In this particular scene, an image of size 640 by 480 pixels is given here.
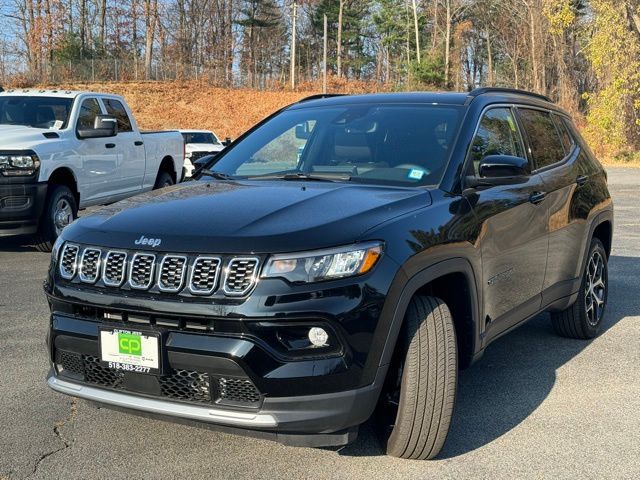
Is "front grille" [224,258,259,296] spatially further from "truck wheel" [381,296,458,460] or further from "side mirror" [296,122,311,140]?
"side mirror" [296,122,311,140]

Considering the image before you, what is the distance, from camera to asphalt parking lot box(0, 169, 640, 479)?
11.0ft

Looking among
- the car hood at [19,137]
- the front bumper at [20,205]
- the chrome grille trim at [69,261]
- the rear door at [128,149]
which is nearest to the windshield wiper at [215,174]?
the chrome grille trim at [69,261]

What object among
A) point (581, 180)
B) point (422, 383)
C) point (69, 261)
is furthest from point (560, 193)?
point (69, 261)

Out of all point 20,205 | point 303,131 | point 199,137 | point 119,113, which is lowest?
point 20,205

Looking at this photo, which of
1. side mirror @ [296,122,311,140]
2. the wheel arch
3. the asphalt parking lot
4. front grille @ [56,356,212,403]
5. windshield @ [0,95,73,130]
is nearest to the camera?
front grille @ [56,356,212,403]

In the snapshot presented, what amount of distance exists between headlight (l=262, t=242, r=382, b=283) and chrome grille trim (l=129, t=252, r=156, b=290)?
49cm

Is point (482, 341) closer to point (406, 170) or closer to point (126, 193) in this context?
point (406, 170)

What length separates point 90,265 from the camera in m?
3.22

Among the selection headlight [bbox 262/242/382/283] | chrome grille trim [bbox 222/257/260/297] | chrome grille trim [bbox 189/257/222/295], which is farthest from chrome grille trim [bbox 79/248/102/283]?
headlight [bbox 262/242/382/283]

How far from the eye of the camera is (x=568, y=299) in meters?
5.18

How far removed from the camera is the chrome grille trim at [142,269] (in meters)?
3.04

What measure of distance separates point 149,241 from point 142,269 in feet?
0.40

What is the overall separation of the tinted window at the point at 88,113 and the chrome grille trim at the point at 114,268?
733 cm

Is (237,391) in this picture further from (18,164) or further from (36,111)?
(36,111)
